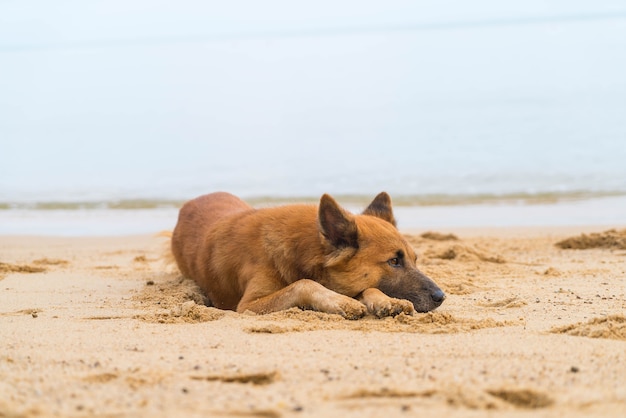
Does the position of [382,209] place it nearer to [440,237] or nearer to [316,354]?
[316,354]

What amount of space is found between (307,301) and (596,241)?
557 centimetres

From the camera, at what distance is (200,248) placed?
24.7ft

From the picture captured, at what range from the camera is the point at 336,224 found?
6.27 metres

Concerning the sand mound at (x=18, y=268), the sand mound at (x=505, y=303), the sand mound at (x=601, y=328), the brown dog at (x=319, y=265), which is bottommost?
the sand mound at (x=18, y=268)

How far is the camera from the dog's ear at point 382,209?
709cm

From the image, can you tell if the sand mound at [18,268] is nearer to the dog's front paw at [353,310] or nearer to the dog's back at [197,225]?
the dog's back at [197,225]

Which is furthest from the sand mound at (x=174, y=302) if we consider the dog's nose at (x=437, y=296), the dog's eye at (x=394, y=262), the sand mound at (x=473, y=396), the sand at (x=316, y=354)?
the sand mound at (x=473, y=396)

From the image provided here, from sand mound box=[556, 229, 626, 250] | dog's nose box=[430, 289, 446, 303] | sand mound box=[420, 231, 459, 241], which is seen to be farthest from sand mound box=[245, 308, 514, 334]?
sand mound box=[420, 231, 459, 241]

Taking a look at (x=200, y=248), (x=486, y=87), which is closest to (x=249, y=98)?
(x=486, y=87)

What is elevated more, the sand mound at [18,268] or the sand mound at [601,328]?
the sand mound at [601,328]

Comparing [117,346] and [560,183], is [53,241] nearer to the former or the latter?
[117,346]

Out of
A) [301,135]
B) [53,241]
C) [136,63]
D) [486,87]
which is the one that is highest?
[136,63]

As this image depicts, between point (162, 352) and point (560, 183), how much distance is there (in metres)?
14.4

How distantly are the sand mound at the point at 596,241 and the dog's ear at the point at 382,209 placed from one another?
409 cm
